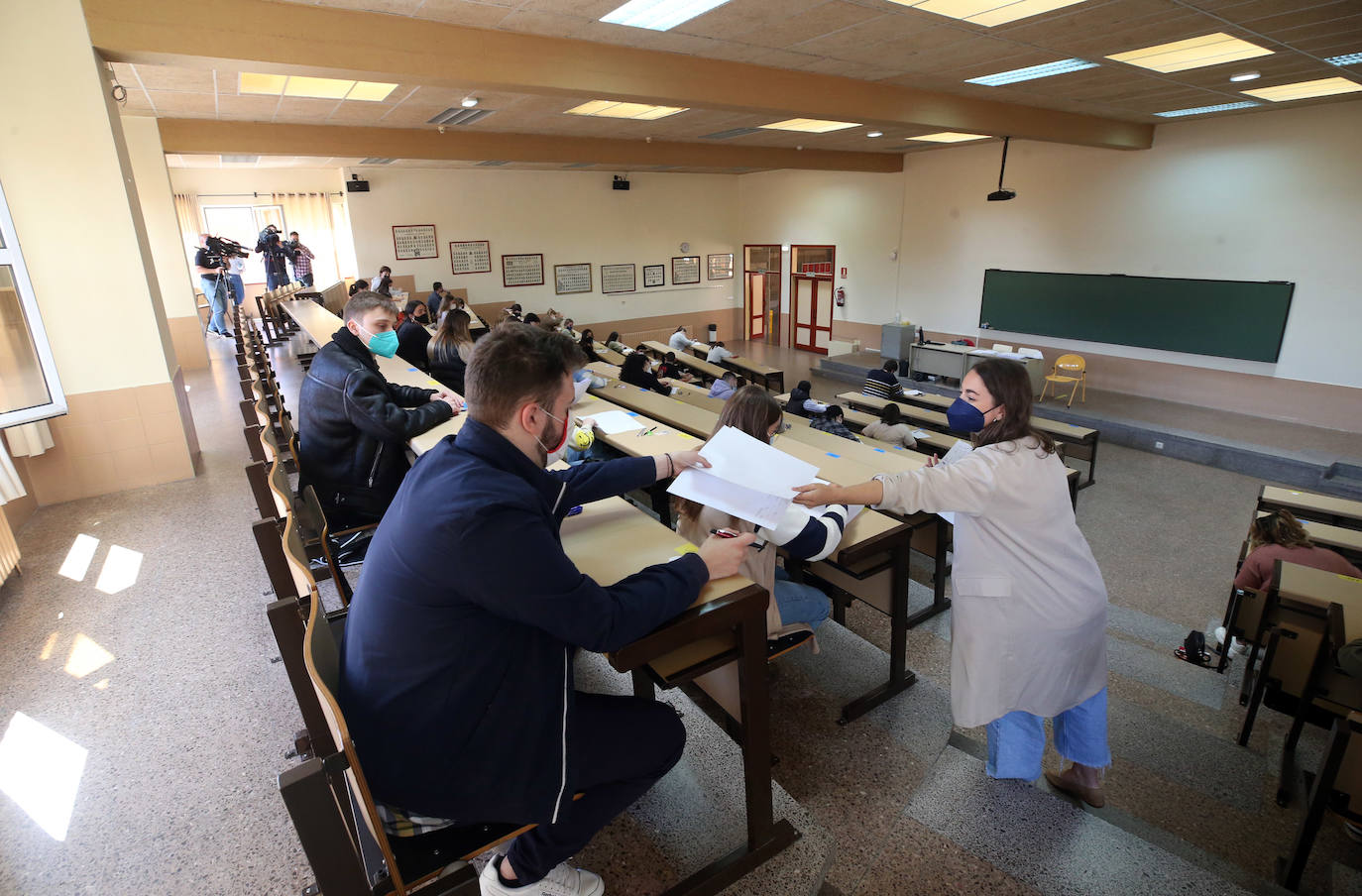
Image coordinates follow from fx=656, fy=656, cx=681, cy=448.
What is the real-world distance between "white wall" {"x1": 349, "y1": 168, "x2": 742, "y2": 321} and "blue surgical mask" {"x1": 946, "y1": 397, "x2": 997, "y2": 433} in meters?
11.6

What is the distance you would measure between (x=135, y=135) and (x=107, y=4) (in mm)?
4656

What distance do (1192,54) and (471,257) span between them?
10.9 meters

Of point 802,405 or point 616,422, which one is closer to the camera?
point 616,422

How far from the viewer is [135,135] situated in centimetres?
722

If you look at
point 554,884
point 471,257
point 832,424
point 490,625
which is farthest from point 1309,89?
point 471,257

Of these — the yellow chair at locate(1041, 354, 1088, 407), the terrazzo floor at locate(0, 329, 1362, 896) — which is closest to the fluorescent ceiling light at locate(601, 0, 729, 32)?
the terrazzo floor at locate(0, 329, 1362, 896)

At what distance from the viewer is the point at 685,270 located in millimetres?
15398

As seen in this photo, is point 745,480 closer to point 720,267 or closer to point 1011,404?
point 1011,404

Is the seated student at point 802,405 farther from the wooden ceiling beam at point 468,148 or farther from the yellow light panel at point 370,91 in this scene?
the wooden ceiling beam at point 468,148

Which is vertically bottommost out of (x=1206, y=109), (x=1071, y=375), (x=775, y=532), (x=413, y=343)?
(x=1071, y=375)

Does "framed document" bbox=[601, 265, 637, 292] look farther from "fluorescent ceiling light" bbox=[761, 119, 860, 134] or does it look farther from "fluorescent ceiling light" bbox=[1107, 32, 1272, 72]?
"fluorescent ceiling light" bbox=[1107, 32, 1272, 72]

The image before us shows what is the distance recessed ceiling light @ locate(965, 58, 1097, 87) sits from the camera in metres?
5.31

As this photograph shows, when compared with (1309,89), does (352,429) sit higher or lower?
lower

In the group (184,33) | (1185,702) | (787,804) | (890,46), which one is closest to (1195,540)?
(1185,702)
